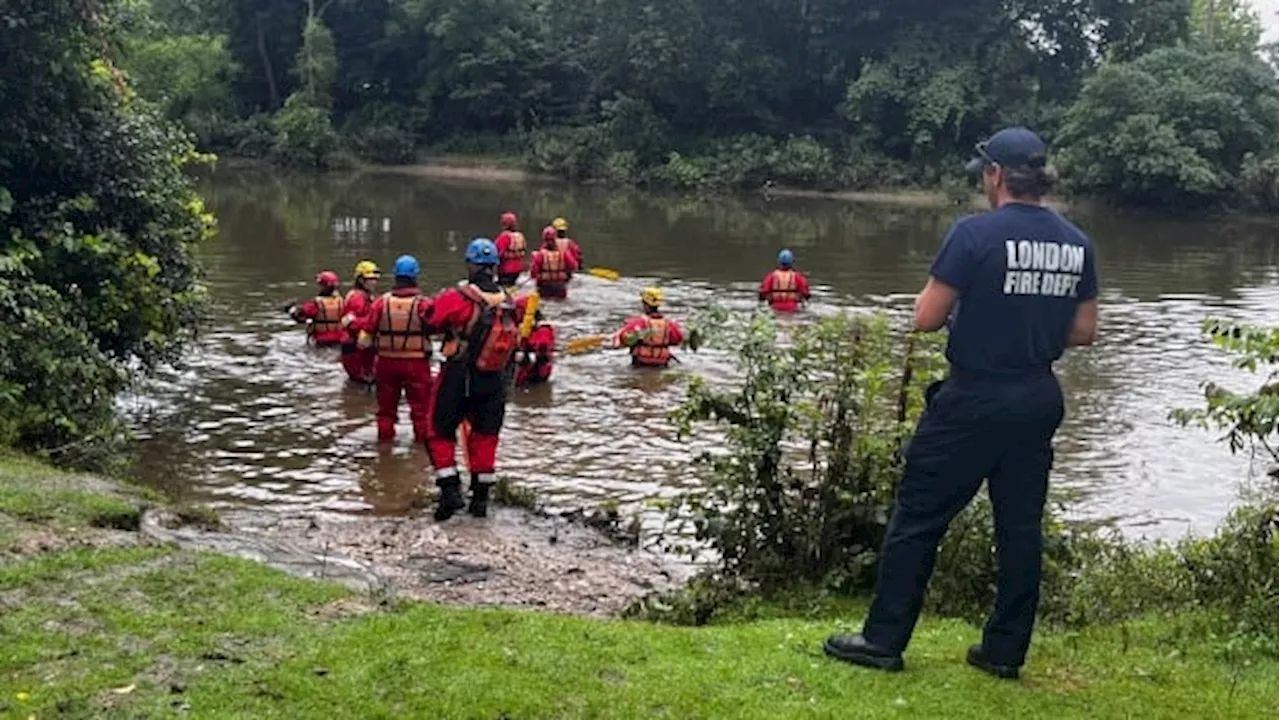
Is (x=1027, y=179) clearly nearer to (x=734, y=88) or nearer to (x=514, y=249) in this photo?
(x=514, y=249)

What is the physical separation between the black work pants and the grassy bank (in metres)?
0.25

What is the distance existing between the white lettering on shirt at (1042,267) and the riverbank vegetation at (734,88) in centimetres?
4232

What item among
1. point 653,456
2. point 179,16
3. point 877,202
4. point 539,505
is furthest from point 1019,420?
point 179,16

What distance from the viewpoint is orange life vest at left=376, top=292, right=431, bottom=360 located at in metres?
11.5

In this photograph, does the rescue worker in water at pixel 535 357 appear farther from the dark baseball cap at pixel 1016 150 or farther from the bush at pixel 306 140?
the bush at pixel 306 140

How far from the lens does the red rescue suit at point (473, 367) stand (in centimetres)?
958

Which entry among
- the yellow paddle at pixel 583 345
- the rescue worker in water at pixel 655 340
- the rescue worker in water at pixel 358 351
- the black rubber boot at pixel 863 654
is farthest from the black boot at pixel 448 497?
the yellow paddle at pixel 583 345

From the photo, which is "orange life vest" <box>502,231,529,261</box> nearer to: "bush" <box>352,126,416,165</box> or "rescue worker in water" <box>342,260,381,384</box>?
"rescue worker in water" <box>342,260,381,384</box>

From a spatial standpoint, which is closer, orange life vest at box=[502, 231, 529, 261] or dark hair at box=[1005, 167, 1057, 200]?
dark hair at box=[1005, 167, 1057, 200]

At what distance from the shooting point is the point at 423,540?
29.3ft

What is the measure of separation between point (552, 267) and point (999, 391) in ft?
52.0

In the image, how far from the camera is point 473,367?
9.62 meters

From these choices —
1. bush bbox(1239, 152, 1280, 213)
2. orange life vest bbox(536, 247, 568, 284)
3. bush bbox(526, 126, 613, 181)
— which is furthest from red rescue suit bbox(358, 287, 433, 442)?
bush bbox(526, 126, 613, 181)

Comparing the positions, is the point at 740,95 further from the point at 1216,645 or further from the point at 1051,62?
the point at 1216,645
